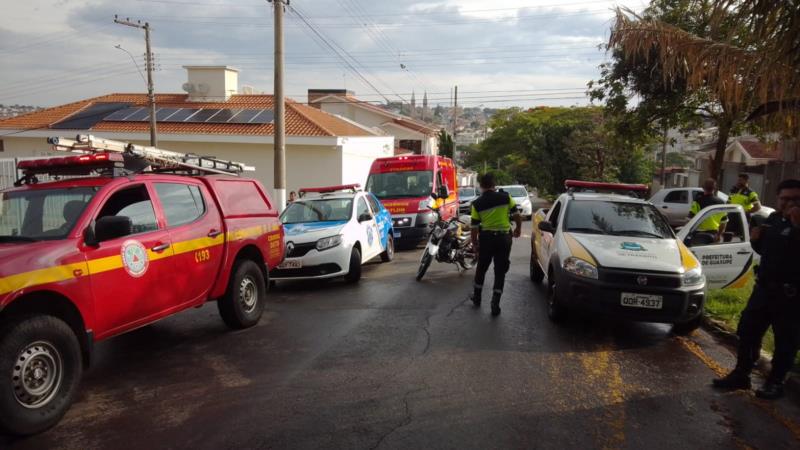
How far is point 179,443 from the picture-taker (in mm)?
3803

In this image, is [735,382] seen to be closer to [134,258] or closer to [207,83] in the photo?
[134,258]

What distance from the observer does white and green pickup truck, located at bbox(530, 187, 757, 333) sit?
6.09m

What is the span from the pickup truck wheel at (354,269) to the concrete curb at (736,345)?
205 inches

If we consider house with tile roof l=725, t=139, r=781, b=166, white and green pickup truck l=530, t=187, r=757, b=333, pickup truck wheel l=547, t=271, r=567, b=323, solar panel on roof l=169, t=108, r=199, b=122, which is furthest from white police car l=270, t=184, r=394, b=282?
house with tile roof l=725, t=139, r=781, b=166

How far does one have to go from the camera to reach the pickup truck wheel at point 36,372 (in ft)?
12.3

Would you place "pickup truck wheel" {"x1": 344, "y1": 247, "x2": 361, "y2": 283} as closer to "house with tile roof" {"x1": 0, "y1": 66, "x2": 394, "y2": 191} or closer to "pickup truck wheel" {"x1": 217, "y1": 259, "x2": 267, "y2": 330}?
"pickup truck wheel" {"x1": 217, "y1": 259, "x2": 267, "y2": 330}

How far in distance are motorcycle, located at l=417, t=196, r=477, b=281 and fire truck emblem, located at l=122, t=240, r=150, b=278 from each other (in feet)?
18.7

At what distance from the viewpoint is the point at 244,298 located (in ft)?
22.1

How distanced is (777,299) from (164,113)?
28.7 metres

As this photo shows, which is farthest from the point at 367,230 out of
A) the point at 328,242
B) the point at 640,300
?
the point at 640,300

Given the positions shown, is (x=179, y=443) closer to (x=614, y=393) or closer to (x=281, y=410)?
(x=281, y=410)

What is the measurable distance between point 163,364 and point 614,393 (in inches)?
160

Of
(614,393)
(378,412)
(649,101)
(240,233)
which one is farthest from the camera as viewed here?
(649,101)

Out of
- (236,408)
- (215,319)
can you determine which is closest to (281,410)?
(236,408)
